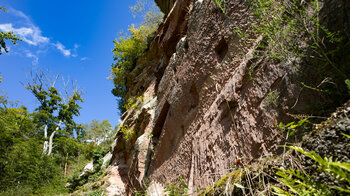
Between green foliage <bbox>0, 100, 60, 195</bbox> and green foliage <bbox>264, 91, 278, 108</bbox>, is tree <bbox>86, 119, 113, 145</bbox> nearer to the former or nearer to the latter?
green foliage <bbox>0, 100, 60, 195</bbox>

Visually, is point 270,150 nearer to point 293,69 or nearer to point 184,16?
point 293,69

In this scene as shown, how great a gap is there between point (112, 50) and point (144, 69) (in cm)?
405

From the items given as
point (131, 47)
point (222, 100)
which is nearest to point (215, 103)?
point (222, 100)

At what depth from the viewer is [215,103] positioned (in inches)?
130

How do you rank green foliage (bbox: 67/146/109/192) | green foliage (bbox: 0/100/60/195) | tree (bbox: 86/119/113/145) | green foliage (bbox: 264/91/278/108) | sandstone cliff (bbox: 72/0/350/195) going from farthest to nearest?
tree (bbox: 86/119/113/145) → green foliage (bbox: 0/100/60/195) → green foliage (bbox: 67/146/109/192) → green foliage (bbox: 264/91/278/108) → sandstone cliff (bbox: 72/0/350/195)

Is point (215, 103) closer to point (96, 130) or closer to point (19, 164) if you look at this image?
point (19, 164)

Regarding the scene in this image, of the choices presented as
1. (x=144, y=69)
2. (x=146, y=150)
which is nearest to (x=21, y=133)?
(x=144, y=69)

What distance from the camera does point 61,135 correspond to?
22688 millimetres

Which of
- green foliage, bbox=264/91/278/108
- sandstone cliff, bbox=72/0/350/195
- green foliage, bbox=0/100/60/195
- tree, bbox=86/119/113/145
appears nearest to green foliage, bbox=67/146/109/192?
green foliage, bbox=0/100/60/195

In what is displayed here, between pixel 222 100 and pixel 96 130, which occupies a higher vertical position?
pixel 96 130

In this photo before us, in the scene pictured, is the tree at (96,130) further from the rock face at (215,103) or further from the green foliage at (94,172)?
the rock face at (215,103)

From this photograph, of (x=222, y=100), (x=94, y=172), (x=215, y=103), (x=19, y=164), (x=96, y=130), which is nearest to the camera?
(x=222, y=100)

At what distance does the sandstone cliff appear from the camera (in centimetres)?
184

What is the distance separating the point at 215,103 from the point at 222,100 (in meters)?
0.25
